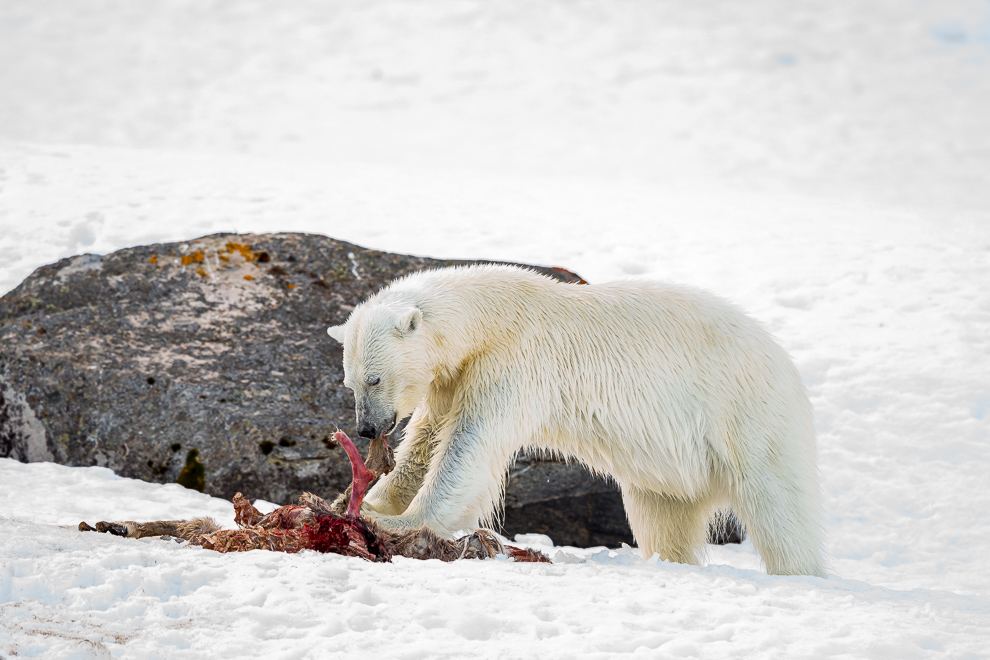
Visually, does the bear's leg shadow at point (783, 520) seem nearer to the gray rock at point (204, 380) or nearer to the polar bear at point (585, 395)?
the polar bear at point (585, 395)

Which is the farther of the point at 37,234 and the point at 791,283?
the point at 791,283

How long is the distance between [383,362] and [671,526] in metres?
2.03

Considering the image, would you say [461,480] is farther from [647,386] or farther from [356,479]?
[647,386]

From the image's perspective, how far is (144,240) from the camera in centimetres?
946

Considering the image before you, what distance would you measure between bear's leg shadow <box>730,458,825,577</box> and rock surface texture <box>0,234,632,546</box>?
1.72 metres

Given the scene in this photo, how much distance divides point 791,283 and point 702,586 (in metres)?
7.55

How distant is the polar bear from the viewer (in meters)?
4.10

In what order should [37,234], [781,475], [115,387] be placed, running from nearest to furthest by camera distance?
1. [781,475]
2. [115,387]
3. [37,234]

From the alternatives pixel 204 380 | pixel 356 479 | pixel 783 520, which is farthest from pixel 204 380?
pixel 783 520

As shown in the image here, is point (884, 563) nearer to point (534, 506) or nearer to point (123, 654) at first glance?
point (534, 506)

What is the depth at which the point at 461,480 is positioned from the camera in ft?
13.0

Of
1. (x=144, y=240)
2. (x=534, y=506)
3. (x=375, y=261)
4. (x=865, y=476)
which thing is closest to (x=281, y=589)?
(x=534, y=506)

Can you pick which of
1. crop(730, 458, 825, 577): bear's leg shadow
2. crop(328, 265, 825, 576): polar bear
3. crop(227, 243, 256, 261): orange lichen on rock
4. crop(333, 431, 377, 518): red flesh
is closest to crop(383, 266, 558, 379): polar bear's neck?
crop(328, 265, 825, 576): polar bear

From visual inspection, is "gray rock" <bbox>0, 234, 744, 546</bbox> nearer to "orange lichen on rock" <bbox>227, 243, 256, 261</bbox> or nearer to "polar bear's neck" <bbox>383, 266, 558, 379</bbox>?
"orange lichen on rock" <bbox>227, 243, 256, 261</bbox>
